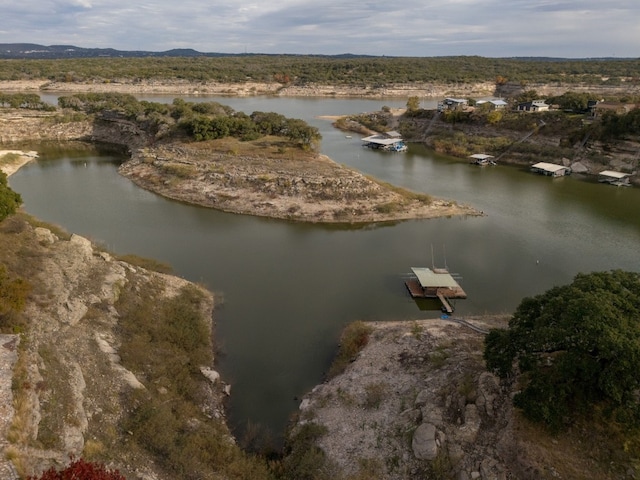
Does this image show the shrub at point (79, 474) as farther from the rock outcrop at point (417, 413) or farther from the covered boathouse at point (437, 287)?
the covered boathouse at point (437, 287)

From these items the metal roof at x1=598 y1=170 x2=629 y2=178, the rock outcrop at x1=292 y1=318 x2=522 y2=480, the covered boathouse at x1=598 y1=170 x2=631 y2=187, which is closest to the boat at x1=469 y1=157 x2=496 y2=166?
the metal roof at x1=598 y1=170 x2=629 y2=178

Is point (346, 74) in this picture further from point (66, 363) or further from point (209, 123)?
point (66, 363)

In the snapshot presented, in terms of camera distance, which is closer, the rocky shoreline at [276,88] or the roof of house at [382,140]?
the roof of house at [382,140]

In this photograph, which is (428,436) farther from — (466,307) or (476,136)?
(476,136)

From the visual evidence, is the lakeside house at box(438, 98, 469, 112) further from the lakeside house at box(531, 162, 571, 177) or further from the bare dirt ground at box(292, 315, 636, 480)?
the bare dirt ground at box(292, 315, 636, 480)

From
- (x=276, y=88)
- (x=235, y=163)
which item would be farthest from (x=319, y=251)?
(x=276, y=88)

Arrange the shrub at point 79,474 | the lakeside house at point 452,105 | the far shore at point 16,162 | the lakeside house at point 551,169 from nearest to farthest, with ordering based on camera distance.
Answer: the shrub at point 79,474 < the far shore at point 16,162 < the lakeside house at point 551,169 < the lakeside house at point 452,105

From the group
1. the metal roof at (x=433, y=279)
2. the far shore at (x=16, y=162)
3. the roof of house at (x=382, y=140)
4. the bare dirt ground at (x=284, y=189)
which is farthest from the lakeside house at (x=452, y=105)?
the far shore at (x=16, y=162)
